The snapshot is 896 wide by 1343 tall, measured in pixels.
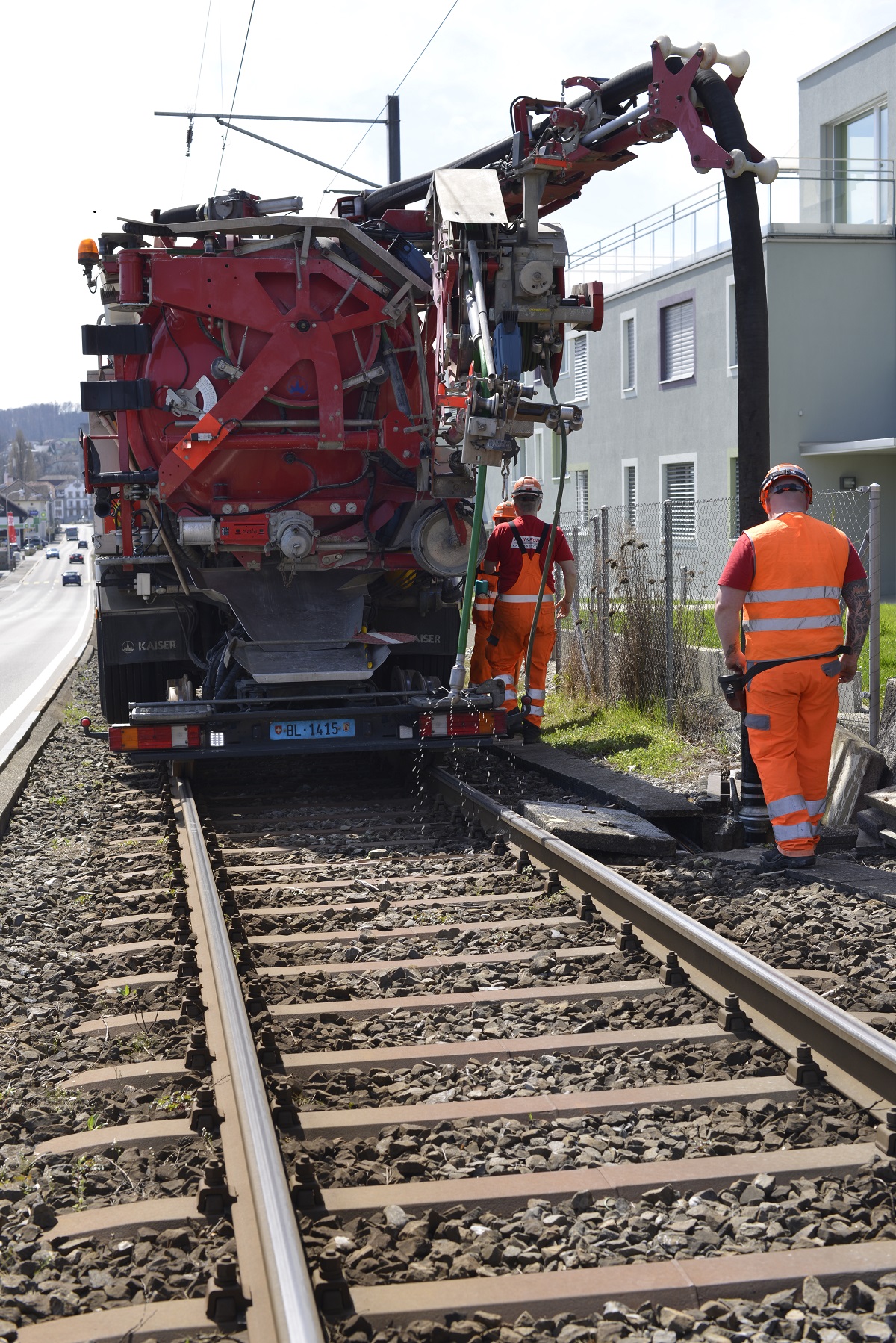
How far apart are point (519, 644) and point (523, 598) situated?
0.38 m

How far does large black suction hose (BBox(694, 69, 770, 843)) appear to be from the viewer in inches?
287

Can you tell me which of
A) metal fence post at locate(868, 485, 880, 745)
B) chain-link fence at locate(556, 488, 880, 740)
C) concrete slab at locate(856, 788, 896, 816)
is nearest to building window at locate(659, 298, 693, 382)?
chain-link fence at locate(556, 488, 880, 740)

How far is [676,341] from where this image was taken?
27844 mm

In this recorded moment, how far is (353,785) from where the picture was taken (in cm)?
984

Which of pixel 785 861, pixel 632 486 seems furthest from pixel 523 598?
pixel 632 486

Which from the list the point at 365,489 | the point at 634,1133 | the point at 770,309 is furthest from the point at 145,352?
the point at 770,309

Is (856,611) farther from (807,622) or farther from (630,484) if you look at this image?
(630,484)

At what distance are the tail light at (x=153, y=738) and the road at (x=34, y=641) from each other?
6.56 ft

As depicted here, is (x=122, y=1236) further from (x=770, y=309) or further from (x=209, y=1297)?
(x=770, y=309)

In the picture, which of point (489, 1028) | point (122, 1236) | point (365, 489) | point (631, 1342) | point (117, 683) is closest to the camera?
point (631, 1342)

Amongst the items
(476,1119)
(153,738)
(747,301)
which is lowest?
(476,1119)

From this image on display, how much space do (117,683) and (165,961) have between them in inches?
204

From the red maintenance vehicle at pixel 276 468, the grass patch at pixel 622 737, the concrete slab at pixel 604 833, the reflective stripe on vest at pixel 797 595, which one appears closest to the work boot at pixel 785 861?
the concrete slab at pixel 604 833

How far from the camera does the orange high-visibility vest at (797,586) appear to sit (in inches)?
269
